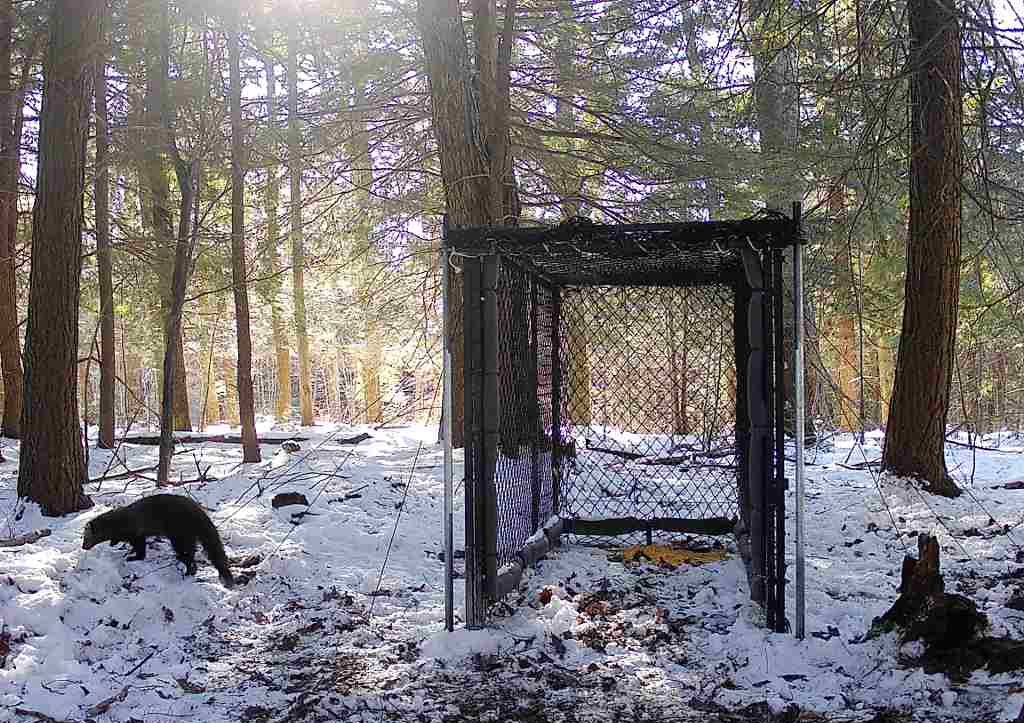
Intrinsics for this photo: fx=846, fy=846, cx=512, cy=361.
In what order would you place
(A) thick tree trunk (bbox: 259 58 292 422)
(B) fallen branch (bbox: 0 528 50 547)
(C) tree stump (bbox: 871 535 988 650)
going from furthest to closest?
1. (A) thick tree trunk (bbox: 259 58 292 422)
2. (B) fallen branch (bbox: 0 528 50 547)
3. (C) tree stump (bbox: 871 535 988 650)

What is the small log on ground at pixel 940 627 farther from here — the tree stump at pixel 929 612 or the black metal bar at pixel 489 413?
the black metal bar at pixel 489 413

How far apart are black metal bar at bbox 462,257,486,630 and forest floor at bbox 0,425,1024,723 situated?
210 mm

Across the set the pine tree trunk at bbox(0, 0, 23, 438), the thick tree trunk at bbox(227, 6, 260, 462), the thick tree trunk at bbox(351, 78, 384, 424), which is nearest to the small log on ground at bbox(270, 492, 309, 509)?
the thick tree trunk at bbox(351, 78, 384, 424)

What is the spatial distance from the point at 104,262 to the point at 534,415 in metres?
6.56

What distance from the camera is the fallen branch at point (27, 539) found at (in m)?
5.48

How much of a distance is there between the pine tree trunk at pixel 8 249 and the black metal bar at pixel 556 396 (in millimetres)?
7839

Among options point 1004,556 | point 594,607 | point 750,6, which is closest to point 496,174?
point 750,6

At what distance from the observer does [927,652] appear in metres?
3.89

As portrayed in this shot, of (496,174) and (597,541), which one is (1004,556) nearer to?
(597,541)

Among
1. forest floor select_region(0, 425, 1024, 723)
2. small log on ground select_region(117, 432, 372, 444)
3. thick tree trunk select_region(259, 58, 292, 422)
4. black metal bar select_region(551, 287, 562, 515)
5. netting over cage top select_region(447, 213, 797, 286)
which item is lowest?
forest floor select_region(0, 425, 1024, 723)

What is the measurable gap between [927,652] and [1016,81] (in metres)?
2.75

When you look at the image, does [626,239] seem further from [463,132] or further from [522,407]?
[463,132]

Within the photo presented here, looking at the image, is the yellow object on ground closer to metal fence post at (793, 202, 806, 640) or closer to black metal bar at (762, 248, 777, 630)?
black metal bar at (762, 248, 777, 630)

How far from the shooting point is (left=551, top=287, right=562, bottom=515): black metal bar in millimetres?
6734
